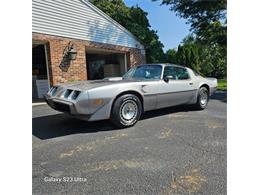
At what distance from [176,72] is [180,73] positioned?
18 centimetres

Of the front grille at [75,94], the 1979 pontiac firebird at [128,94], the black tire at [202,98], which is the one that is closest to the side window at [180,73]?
the 1979 pontiac firebird at [128,94]

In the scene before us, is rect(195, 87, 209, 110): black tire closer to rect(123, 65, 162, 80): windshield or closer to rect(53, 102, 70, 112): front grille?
rect(123, 65, 162, 80): windshield

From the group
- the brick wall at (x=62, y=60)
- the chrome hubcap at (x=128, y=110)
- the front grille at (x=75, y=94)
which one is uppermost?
the brick wall at (x=62, y=60)

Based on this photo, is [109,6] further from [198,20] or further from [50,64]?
[50,64]

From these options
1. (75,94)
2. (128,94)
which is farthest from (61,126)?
(128,94)

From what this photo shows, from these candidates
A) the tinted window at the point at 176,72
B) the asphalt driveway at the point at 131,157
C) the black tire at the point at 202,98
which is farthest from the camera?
the black tire at the point at 202,98

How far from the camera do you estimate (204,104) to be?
6.19 metres

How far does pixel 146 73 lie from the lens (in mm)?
5211

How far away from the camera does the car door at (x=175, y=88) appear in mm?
4871

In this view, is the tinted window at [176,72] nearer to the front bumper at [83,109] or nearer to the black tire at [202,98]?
the black tire at [202,98]

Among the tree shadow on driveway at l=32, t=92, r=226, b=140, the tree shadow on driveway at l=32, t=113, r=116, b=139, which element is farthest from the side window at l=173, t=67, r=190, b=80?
the tree shadow on driveway at l=32, t=113, r=116, b=139

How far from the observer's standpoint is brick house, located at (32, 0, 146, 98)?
8.40 m

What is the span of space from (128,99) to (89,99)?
822mm

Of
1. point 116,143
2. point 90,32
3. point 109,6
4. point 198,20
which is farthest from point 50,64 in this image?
point 109,6
